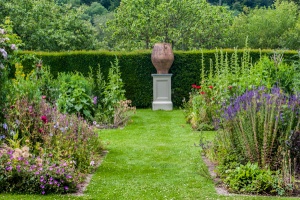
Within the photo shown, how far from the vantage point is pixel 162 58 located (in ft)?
47.3

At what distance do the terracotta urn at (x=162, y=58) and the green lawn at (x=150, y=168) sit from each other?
4320 millimetres

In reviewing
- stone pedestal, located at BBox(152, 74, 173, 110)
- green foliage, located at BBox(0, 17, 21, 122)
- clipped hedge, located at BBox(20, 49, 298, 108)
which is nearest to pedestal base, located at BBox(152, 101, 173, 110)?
stone pedestal, located at BBox(152, 74, 173, 110)

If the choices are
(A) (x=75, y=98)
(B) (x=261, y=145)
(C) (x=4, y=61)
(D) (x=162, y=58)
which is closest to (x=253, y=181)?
(B) (x=261, y=145)

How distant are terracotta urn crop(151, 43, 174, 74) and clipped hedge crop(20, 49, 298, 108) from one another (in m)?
0.49

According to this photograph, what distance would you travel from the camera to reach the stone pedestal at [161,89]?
47.8ft

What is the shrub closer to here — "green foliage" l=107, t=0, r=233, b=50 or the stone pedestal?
the stone pedestal

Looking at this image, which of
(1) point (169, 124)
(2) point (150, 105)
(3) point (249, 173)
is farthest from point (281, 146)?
(2) point (150, 105)

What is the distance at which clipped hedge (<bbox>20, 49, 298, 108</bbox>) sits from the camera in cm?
1508

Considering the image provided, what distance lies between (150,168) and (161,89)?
26.9 feet

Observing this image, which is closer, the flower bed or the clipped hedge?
the flower bed

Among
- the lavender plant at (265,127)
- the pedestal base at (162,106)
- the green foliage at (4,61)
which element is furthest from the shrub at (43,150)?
the pedestal base at (162,106)

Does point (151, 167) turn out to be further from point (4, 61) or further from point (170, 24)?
point (170, 24)

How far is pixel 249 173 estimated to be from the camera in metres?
5.41

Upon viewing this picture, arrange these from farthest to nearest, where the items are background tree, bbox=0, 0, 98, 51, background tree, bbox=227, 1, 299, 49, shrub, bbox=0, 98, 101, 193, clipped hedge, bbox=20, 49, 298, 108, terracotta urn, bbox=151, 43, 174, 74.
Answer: background tree, bbox=227, 1, 299, 49 → background tree, bbox=0, 0, 98, 51 → clipped hedge, bbox=20, 49, 298, 108 → terracotta urn, bbox=151, 43, 174, 74 → shrub, bbox=0, 98, 101, 193
